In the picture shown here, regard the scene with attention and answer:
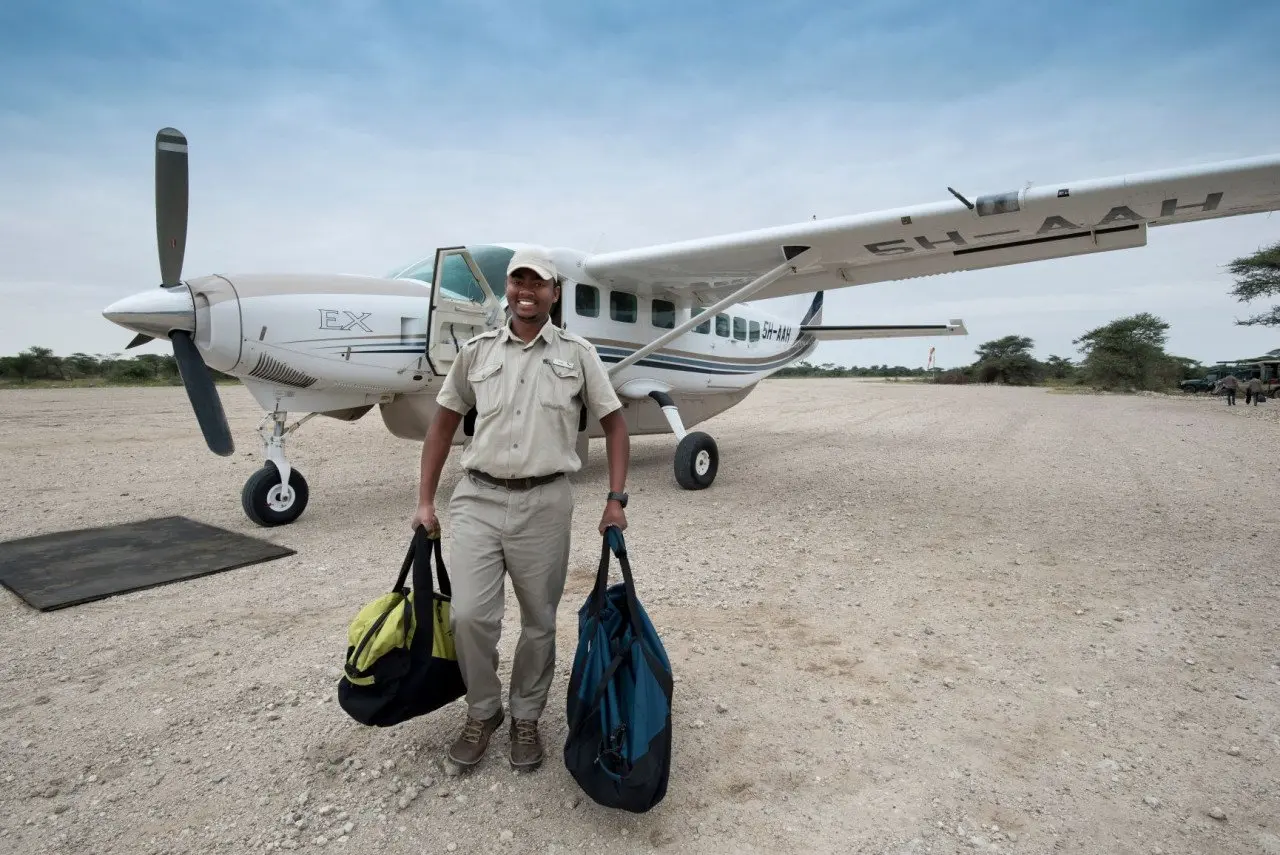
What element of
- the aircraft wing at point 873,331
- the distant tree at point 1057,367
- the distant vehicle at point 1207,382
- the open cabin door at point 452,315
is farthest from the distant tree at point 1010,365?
the open cabin door at point 452,315

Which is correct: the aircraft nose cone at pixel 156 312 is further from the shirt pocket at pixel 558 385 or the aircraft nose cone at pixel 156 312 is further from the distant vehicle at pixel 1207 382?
the distant vehicle at pixel 1207 382

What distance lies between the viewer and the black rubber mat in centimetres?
410

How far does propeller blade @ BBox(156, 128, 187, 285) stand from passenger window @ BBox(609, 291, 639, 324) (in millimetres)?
4495

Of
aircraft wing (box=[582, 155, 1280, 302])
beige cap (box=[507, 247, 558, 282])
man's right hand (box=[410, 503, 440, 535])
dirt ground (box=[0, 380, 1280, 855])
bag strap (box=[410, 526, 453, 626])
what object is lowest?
dirt ground (box=[0, 380, 1280, 855])

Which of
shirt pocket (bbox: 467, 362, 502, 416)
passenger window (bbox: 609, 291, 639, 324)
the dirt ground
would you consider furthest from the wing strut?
shirt pocket (bbox: 467, 362, 502, 416)

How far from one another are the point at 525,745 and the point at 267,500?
4.43 meters

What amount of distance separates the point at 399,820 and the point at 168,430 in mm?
13568

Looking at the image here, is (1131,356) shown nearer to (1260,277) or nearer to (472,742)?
(1260,277)

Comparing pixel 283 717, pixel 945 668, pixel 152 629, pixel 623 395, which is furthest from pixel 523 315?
pixel 623 395

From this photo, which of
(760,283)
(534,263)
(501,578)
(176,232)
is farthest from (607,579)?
(760,283)

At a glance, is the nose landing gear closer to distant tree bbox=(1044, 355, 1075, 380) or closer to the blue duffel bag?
the blue duffel bag

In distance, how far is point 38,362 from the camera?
32406 millimetres

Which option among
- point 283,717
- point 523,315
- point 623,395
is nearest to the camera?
point 523,315

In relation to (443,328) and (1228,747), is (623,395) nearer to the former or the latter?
(443,328)
